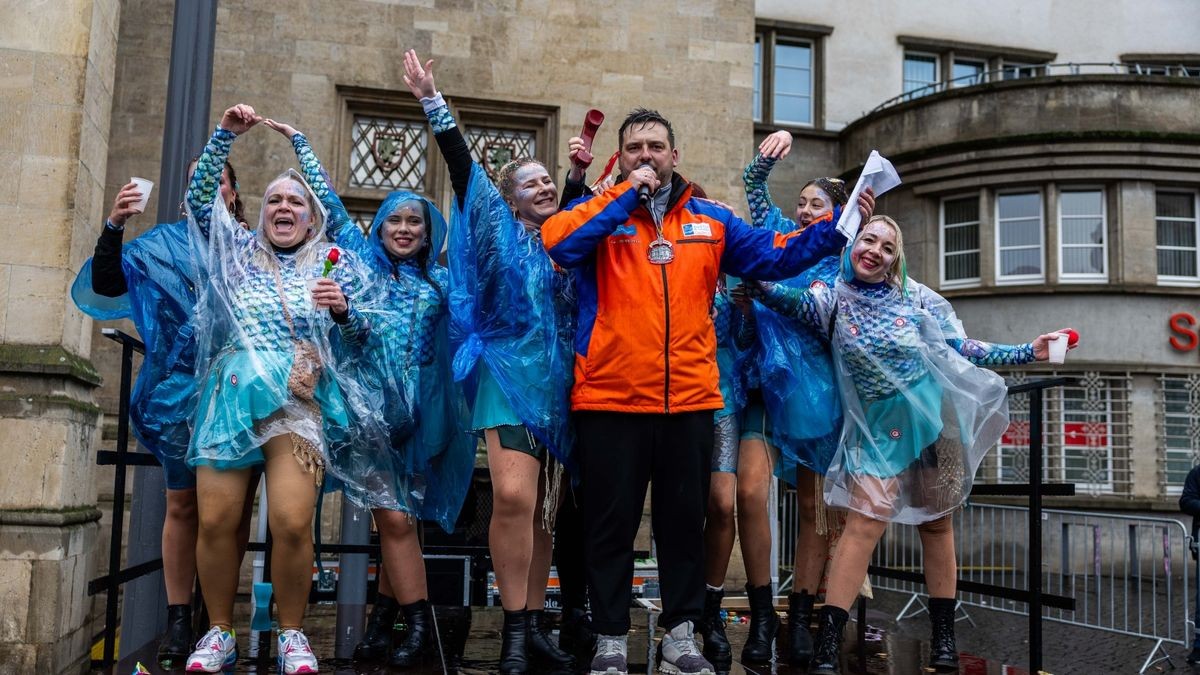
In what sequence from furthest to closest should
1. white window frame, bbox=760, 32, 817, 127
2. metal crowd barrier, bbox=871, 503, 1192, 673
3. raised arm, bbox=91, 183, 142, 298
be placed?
white window frame, bbox=760, 32, 817, 127, metal crowd barrier, bbox=871, 503, 1192, 673, raised arm, bbox=91, 183, 142, 298

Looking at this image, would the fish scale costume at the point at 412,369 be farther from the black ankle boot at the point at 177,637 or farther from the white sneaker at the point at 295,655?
the black ankle boot at the point at 177,637

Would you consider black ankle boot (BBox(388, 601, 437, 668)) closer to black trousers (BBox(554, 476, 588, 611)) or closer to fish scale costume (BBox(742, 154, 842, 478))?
black trousers (BBox(554, 476, 588, 611))

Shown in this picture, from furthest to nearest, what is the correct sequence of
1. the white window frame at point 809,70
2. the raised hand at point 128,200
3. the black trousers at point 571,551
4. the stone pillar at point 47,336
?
the white window frame at point 809,70
the stone pillar at point 47,336
the black trousers at point 571,551
the raised hand at point 128,200

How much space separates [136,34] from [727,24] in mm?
5166

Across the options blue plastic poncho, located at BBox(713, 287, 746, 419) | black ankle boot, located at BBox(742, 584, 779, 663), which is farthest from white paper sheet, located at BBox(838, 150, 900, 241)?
black ankle boot, located at BBox(742, 584, 779, 663)

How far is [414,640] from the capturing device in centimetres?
392

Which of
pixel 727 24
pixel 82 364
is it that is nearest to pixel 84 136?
pixel 82 364

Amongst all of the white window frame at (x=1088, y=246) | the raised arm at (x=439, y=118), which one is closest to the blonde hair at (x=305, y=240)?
the raised arm at (x=439, y=118)

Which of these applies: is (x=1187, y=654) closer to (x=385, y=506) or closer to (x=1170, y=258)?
(x=385, y=506)

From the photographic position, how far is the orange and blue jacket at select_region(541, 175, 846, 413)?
3492 mm

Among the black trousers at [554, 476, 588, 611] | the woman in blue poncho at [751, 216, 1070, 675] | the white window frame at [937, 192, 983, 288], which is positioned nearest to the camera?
the woman in blue poncho at [751, 216, 1070, 675]

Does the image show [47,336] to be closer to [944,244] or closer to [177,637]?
[177,637]

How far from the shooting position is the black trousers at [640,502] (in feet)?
11.6

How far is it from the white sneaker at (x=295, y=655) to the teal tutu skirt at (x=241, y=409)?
2.00ft
